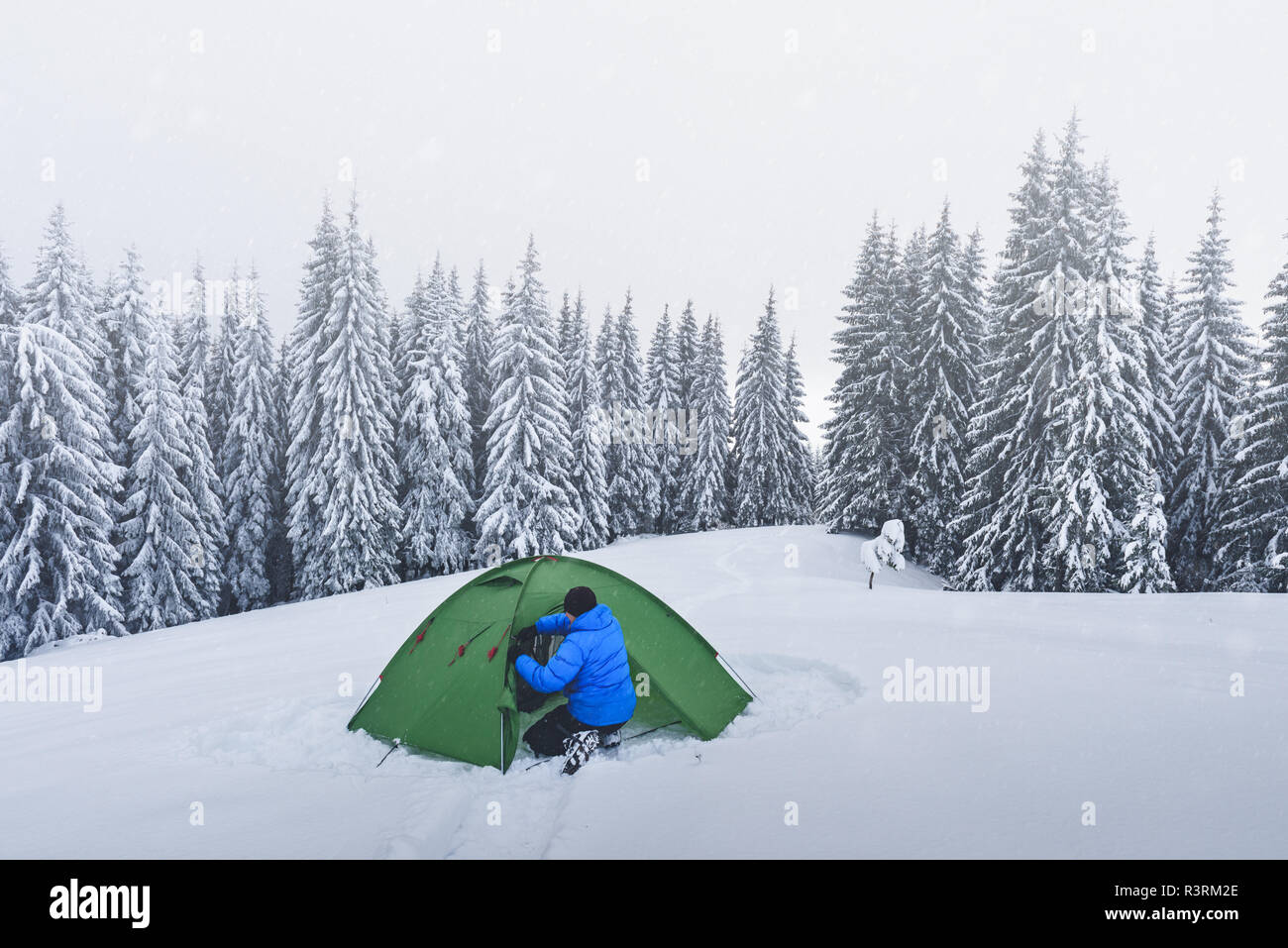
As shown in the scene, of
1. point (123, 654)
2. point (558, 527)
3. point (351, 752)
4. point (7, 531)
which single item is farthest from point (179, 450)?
point (351, 752)

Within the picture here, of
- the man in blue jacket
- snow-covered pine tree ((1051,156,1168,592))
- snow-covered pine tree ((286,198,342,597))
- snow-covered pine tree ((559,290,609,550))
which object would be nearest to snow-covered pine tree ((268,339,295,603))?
snow-covered pine tree ((286,198,342,597))

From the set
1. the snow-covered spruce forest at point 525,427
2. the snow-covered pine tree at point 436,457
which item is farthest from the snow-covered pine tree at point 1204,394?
the snow-covered pine tree at point 436,457

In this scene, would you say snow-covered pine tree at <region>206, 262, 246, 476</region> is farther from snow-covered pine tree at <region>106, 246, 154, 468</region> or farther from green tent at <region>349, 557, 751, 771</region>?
green tent at <region>349, 557, 751, 771</region>

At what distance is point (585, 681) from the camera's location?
5.63m

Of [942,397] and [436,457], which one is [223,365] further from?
[942,397]

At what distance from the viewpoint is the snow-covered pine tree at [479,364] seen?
105ft

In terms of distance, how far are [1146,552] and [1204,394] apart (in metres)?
8.22

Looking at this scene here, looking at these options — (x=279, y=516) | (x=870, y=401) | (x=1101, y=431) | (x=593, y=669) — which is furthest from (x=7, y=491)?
(x=1101, y=431)

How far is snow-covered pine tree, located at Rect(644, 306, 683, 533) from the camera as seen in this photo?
143 feet

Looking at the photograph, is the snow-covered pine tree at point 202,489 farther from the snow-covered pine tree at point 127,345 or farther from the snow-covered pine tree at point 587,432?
the snow-covered pine tree at point 587,432

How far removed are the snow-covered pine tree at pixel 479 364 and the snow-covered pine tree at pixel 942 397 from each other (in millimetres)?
18338

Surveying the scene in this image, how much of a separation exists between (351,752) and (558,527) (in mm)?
22312

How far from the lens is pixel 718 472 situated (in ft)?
141

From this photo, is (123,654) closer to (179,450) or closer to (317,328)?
(179,450)
